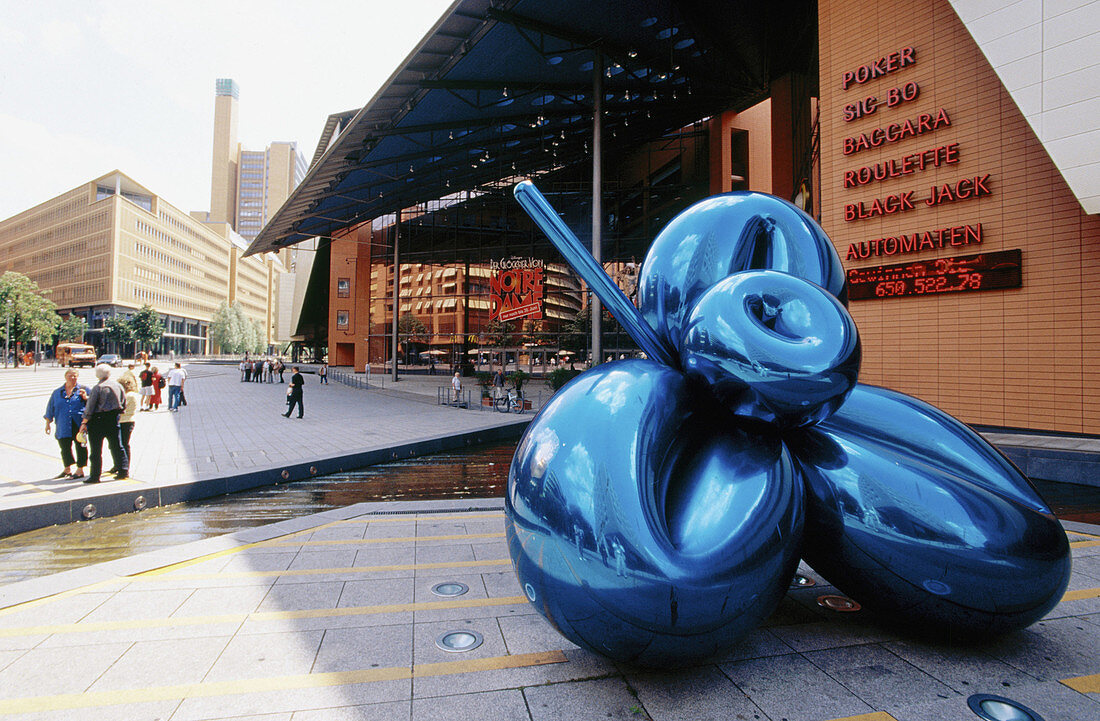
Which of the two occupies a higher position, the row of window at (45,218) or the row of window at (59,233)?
the row of window at (45,218)

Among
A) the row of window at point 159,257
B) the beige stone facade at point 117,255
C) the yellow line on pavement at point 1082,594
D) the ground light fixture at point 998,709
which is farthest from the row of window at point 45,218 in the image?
the yellow line on pavement at point 1082,594

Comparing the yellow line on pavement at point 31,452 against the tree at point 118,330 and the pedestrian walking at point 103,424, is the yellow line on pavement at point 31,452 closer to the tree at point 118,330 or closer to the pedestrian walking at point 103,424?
the pedestrian walking at point 103,424

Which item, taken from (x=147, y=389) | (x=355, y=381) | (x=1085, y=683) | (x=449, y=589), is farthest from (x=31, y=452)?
(x=355, y=381)

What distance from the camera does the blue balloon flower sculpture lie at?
2092mm

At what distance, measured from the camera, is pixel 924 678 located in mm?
2510

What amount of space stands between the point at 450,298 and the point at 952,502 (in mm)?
36090

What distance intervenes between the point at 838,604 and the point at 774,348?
7.49 feet

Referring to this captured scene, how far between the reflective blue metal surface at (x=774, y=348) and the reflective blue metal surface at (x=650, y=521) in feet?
0.76

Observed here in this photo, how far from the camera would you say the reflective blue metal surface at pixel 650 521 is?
2.05 m

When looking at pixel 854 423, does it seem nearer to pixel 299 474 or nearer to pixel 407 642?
pixel 407 642

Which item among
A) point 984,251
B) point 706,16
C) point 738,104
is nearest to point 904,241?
point 984,251

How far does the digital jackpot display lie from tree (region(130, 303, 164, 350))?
8987 cm

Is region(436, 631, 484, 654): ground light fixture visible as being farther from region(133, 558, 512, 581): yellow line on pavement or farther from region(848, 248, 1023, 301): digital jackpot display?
region(848, 248, 1023, 301): digital jackpot display

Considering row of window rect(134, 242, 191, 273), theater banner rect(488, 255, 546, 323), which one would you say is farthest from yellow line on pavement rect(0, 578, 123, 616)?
row of window rect(134, 242, 191, 273)
